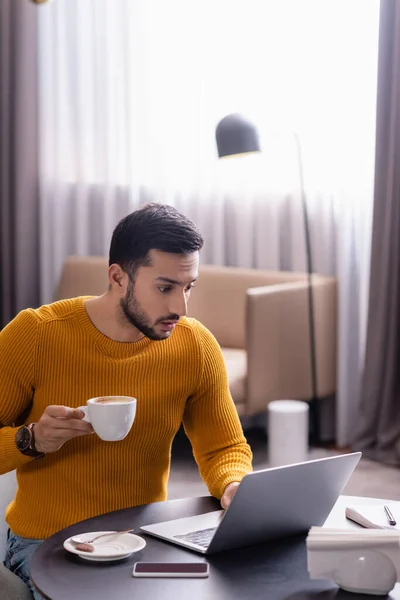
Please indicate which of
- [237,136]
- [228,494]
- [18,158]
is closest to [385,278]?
[237,136]

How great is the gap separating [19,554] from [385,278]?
2.59 meters

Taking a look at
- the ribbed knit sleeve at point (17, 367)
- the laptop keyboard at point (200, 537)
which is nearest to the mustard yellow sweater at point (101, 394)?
the ribbed knit sleeve at point (17, 367)

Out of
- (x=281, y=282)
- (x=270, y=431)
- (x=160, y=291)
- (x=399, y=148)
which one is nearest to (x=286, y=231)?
(x=281, y=282)

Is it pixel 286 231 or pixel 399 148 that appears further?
pixel 286 231

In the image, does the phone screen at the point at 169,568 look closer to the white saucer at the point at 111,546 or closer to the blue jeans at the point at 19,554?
the white saucer at the point at 111,546

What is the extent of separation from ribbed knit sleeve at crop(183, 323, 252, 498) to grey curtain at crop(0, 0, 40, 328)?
11.1 ft

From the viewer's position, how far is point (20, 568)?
160cm

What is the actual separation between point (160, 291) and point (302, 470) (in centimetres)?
51

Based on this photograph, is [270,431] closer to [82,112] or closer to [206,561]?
[82,112]

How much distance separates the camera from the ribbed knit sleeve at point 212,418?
1.76 meters

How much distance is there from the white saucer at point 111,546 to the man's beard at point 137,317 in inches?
17.0

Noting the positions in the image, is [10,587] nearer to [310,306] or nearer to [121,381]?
A: [121,381]

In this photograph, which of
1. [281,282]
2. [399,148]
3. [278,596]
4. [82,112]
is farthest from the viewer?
[82,112]

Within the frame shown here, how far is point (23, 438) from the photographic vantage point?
5.13ft
